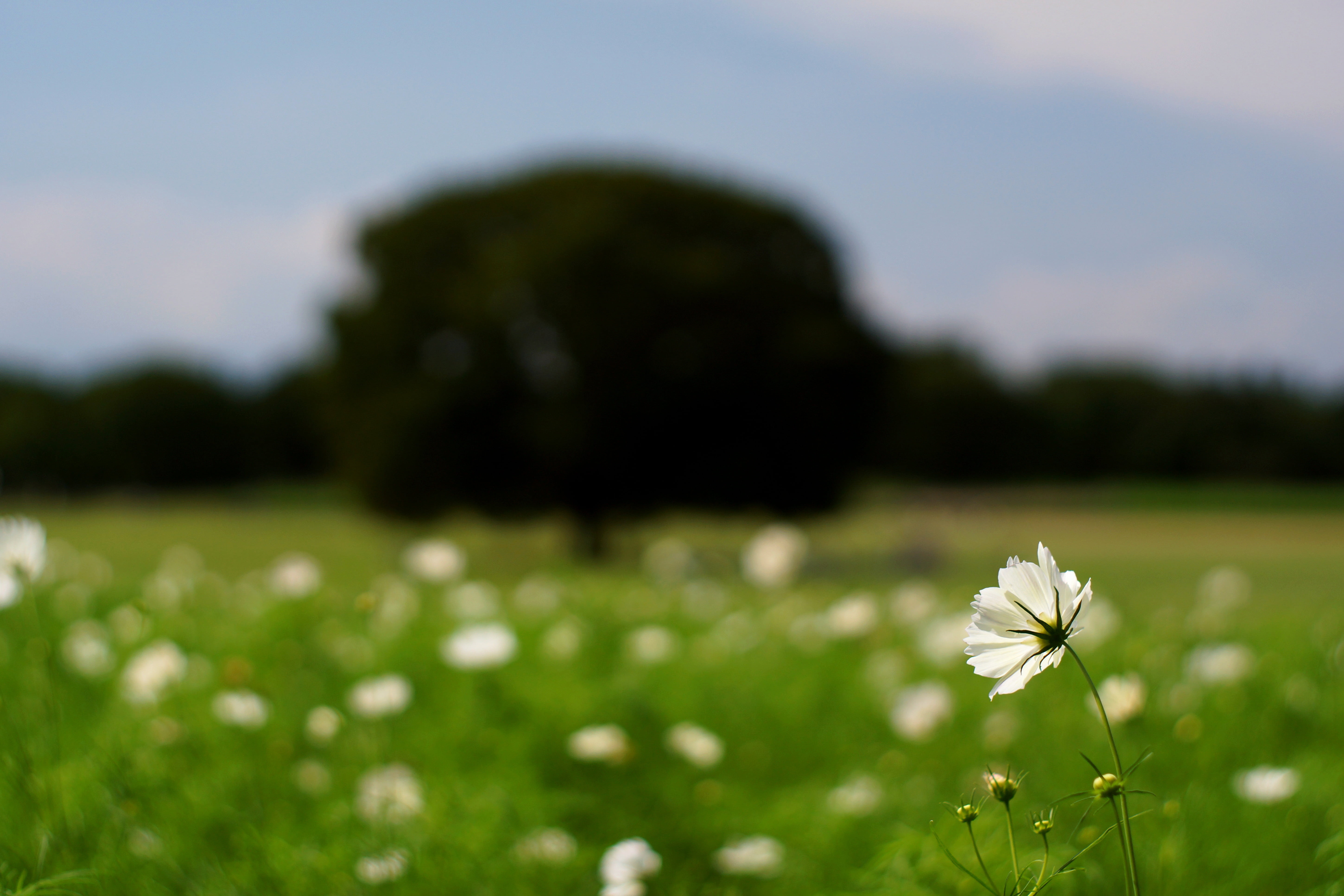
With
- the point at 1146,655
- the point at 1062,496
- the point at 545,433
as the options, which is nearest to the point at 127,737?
the point at 1146,655

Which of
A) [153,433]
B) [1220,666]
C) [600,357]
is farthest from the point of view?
[153,433]

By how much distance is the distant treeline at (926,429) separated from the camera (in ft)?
149

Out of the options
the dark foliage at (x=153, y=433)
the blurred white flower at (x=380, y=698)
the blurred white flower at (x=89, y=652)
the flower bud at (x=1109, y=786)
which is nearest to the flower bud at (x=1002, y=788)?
the flower bud at (x=1109, y=786)

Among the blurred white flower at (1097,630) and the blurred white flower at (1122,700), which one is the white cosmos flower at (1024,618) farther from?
the blurred white flower at (1097,630)

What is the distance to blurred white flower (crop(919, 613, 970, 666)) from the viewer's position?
3.68m

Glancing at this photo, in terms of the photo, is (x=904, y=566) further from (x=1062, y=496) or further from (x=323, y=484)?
(x=323, y=484)

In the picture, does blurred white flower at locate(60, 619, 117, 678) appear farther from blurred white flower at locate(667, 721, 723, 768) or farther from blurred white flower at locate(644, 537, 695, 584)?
blurred white flower at locate(644, 537, 695, 584)

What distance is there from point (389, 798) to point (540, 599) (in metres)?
3.31

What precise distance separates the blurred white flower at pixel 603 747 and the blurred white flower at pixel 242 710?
77cm

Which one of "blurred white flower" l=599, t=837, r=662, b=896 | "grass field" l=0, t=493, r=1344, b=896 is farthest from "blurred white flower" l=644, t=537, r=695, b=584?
"blurred white flower" l=599, t=837, r=662, b=896

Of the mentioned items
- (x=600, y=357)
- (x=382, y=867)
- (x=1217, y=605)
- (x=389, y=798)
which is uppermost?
(x=600, y=357)

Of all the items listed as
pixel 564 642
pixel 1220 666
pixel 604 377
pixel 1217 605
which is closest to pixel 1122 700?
pixel 1220 666

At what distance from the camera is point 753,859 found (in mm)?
1979

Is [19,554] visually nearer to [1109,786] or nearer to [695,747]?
[695,747]
